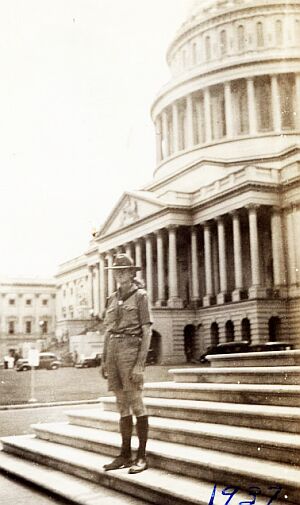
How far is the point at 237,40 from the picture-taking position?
6256 centimetres

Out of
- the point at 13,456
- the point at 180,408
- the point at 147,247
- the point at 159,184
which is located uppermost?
the point at 159,184

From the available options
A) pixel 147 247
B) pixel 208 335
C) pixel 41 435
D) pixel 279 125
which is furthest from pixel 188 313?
pixel 41 435

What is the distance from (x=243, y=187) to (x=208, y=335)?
11384mm

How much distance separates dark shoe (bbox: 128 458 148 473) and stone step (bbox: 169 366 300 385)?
1982 millimetres

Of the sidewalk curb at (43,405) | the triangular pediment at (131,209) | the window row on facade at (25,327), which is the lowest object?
the sidewalk curb at (43,405)

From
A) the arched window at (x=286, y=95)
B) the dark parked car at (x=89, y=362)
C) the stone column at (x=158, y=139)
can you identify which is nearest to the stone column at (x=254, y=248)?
the dark parked car at (x=89, y=362)

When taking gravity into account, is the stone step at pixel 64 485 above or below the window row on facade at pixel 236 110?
below

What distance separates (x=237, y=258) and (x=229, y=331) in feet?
17.4

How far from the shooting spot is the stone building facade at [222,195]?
44219mm

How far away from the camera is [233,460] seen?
5.96m

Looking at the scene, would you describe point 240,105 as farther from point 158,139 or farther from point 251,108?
point 158,139

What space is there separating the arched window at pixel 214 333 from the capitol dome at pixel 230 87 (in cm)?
1500

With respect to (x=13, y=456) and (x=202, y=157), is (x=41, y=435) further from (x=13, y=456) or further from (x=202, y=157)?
(x=202, y=157)

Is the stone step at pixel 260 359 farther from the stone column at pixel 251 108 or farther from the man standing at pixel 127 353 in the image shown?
the stone column at pixel 251 108
